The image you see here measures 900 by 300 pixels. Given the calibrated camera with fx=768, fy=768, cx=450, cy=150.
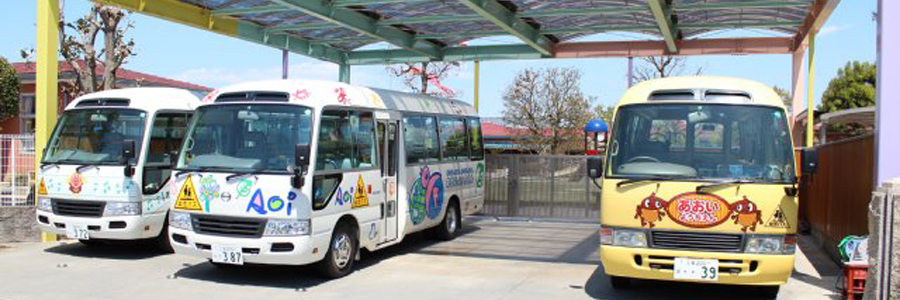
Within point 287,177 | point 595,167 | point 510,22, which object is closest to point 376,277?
point 287,177

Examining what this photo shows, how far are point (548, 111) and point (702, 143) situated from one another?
104 feet

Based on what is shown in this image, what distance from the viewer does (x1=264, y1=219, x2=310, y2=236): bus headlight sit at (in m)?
8.73

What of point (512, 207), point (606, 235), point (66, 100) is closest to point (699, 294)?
point (606, 235)

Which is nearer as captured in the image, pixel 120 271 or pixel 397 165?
pixel 120 271

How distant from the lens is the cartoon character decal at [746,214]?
756 centimetres

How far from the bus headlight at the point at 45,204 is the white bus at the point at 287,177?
2.83m

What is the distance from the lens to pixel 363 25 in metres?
15.6

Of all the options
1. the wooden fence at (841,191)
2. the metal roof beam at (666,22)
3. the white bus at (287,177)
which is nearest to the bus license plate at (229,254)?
the white bus at (287,177)

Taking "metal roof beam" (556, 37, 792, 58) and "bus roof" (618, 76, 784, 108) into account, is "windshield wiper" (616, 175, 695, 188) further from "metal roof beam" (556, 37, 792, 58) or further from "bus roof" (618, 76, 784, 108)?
"metal roof beam" (556, 37, 792, 58)

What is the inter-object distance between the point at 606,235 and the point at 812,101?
9101 millimetres

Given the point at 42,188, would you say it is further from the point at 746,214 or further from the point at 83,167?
the point at 746,214

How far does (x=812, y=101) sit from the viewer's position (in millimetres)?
15023

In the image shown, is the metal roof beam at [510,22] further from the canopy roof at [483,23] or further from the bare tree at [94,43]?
the bare tree at [94,43]

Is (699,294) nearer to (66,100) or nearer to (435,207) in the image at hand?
(435,207)
